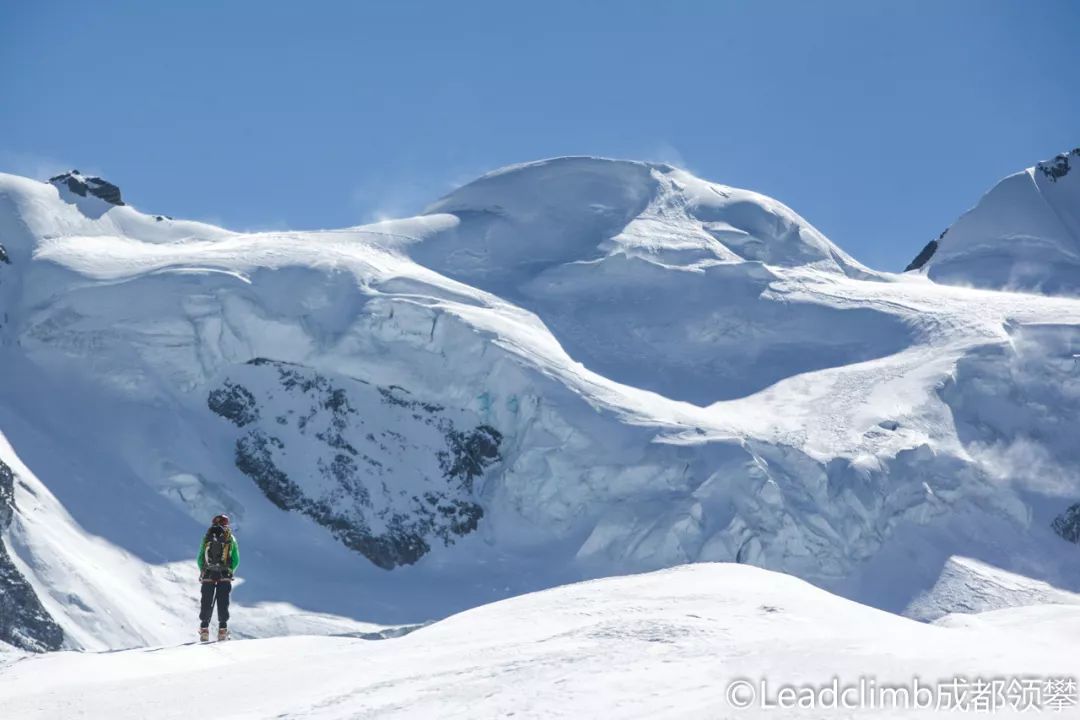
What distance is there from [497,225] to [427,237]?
4.21m

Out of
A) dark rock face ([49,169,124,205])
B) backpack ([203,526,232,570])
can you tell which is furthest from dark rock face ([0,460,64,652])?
dark rock face ([49,169,124,205])

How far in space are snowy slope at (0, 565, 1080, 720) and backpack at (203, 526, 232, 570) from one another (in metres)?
2.32

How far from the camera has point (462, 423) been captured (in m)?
67.6

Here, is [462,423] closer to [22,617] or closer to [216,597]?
[22,617]

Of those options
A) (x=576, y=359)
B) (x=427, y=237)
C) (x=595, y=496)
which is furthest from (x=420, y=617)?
(x=427, y=237)

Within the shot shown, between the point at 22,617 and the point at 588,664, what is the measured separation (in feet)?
124

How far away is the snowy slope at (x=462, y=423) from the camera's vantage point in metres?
60.4

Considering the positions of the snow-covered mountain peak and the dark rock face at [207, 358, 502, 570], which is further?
the snow-covered mountain peak

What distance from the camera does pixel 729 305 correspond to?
255 feet

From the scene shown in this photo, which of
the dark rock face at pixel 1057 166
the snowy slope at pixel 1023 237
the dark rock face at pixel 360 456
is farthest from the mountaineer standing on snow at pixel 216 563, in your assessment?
the dark rock face at pixel 1057 166

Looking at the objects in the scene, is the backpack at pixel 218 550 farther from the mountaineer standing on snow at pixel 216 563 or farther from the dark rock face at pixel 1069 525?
the dark rock face at pixel 1069 525

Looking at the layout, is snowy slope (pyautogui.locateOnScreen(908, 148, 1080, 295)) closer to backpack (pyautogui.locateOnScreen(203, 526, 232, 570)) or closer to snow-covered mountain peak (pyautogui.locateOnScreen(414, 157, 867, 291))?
snow-covered mountain peak (pyautogui.locateOnScreen(414, 157, 867, 291))

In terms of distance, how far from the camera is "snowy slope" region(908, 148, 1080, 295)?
85.9 meters

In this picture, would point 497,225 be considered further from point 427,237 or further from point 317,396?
point 317,396
